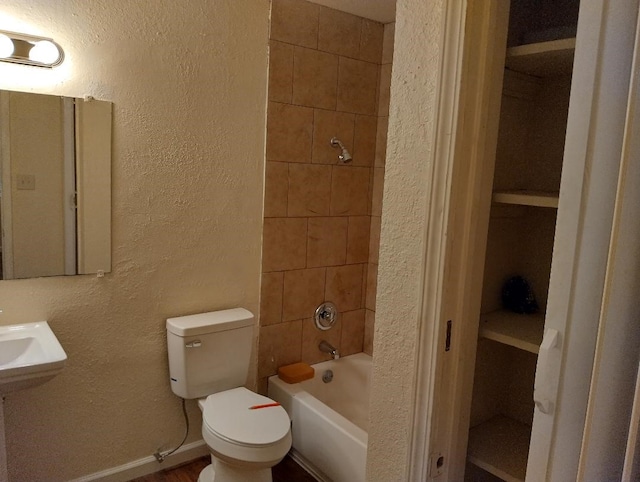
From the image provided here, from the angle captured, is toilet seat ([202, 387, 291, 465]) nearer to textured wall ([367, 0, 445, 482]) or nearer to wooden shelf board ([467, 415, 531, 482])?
textured wall ([367, 0, 445, 482])

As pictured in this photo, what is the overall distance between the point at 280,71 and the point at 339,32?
17.8 inches

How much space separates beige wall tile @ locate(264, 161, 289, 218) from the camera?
2.60 m

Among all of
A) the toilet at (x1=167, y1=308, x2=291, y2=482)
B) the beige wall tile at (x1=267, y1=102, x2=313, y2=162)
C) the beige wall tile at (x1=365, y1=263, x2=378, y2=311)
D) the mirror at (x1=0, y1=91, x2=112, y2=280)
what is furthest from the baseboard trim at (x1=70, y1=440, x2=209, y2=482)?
the beige wall tile at (x1=267, y1=102, x2=313, y2=162)

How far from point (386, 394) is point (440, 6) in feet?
3.31

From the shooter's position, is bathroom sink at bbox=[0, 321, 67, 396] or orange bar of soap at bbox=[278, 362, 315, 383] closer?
bathroom sink at bbox=[0, 321, 67, 396]

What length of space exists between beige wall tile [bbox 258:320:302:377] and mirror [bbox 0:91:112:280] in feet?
3.12

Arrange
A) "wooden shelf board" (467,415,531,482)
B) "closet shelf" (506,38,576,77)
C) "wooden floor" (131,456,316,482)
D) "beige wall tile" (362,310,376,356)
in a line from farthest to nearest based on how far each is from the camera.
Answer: "beige wall tile" (362,310,376,356), "wooden floor" (131,456,316,482), "wooden shelf board" (467,415,531,482), "closet shelf" (506,38,576,77)

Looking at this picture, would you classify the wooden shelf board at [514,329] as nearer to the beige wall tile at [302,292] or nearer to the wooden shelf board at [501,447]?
the wooden shelf board at [501,447]

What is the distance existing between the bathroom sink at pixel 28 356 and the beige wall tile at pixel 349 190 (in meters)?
1.58

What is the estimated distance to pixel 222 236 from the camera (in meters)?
2.51

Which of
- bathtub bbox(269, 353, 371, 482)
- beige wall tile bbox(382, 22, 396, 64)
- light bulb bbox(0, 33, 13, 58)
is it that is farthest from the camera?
Result: beige wall tile bbox(382, 22, 396, 64)

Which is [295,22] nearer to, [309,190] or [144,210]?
[309,190]

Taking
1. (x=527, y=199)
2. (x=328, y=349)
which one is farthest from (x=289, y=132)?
(x=527, y=199)

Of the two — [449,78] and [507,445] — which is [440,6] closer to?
[449,78]
